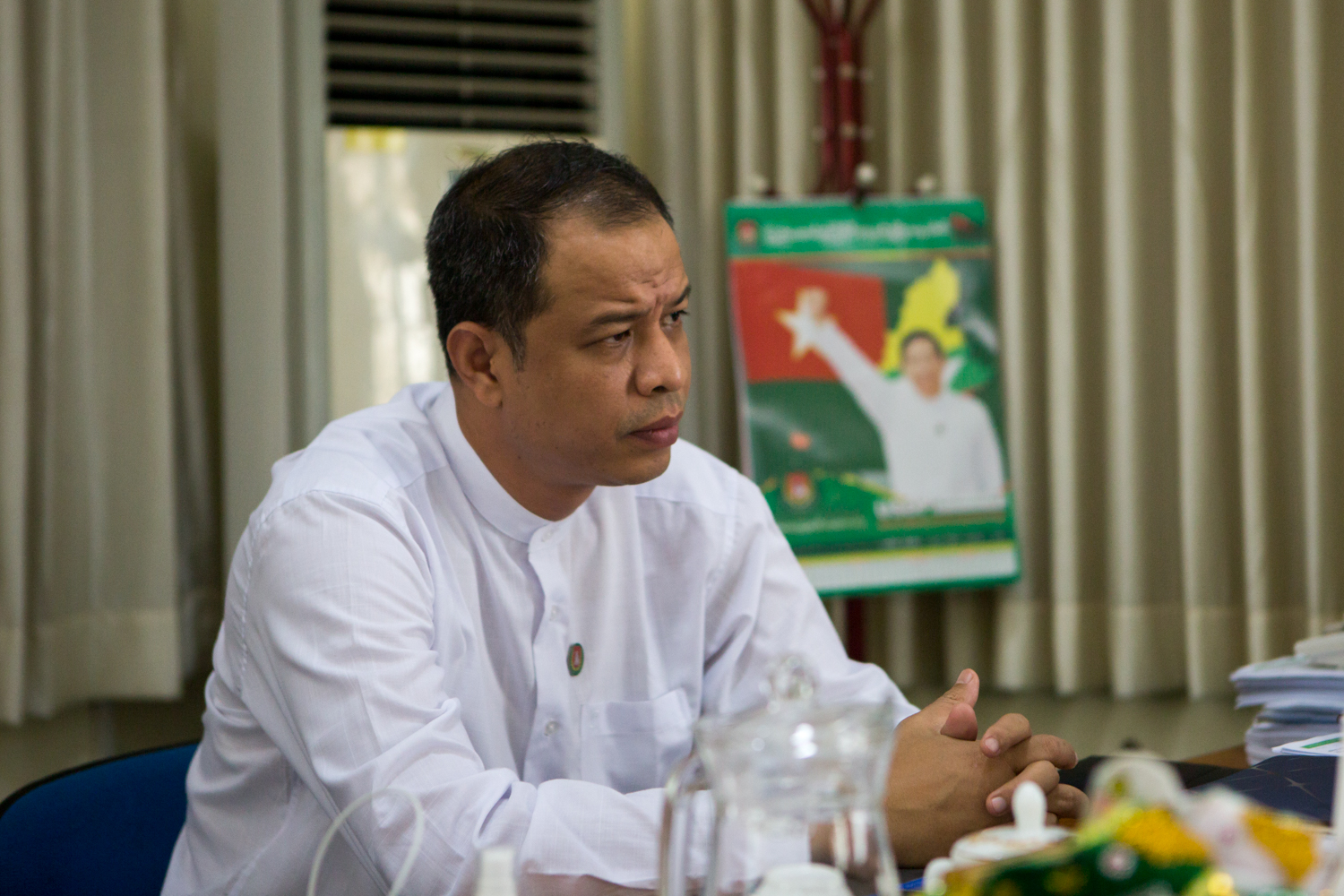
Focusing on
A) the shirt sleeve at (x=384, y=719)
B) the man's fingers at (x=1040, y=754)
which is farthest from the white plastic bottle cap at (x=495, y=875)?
the man's fingers at (x=1040, y=754)

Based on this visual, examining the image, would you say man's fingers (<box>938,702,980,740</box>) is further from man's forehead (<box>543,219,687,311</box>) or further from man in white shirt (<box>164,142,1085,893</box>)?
man's forehead (<box>543,219,687,311</box>)

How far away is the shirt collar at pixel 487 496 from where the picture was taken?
1.42 meters

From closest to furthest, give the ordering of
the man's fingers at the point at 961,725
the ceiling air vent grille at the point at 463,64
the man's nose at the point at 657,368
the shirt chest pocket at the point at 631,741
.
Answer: the man's fingers at the point at 961,725 < the man's nose at the point at 657,368 < the shirt chest pocket at the point at 631,741 < the ceiling air vent grille at the point at 463,64

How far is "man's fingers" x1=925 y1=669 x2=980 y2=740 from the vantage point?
3.65 ft

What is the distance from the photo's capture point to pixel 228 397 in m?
2.27

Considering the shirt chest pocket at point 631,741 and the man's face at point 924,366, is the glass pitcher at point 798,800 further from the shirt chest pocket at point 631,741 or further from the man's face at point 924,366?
the man's face at point 924,366

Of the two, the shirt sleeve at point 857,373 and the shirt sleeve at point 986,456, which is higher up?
the shirt sleeve at point 857,373

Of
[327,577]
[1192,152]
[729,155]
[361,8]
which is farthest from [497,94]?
[327,577]

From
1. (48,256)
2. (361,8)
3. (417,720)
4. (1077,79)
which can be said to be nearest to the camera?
(417,720)

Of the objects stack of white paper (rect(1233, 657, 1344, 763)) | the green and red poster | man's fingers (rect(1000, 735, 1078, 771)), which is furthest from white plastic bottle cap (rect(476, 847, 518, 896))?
the green and red poster

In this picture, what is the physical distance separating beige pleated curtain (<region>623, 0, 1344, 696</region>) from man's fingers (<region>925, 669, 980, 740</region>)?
55.9 inches

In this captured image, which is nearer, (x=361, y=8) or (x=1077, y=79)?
(x=361, y=8)

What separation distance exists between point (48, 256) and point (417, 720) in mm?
1491

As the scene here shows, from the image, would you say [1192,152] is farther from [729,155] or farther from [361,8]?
[361,8]
